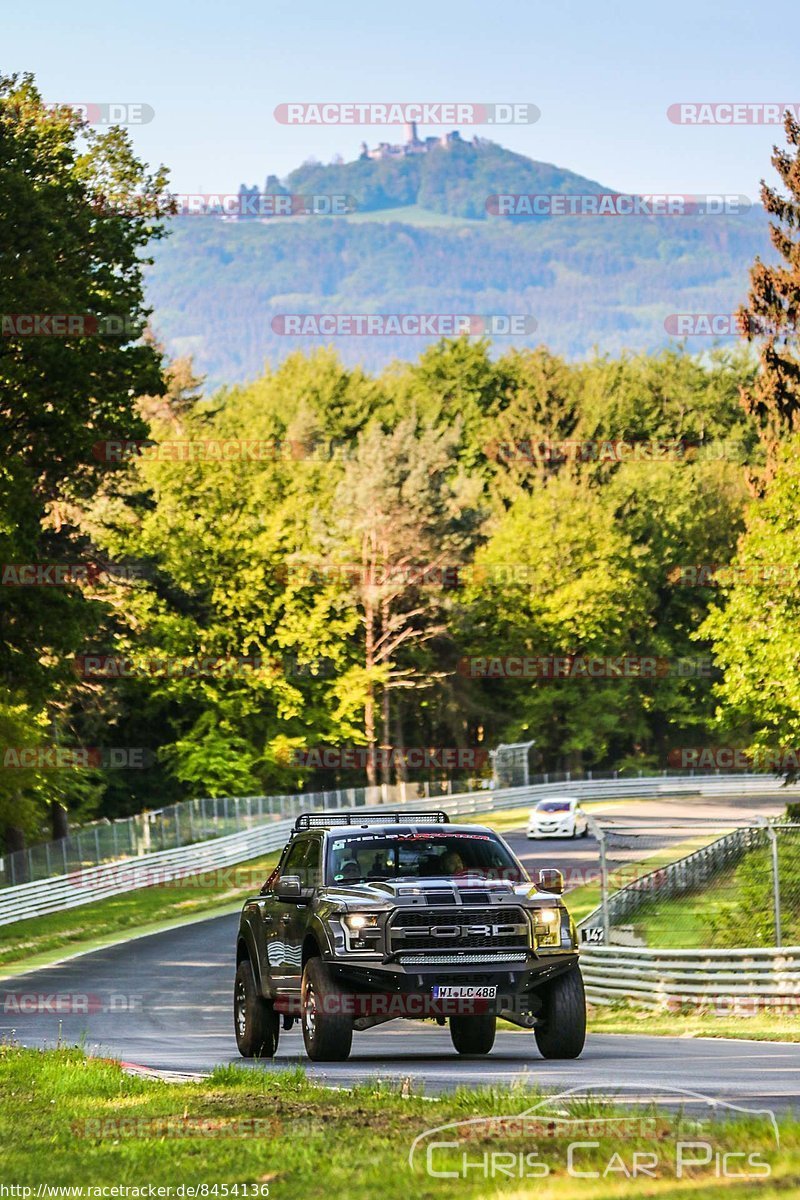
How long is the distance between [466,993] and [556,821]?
46713 mm

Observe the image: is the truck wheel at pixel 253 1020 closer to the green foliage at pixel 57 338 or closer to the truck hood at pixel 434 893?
the truck hood at pixel 434 893

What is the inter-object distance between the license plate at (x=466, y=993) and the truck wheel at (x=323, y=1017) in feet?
2.56

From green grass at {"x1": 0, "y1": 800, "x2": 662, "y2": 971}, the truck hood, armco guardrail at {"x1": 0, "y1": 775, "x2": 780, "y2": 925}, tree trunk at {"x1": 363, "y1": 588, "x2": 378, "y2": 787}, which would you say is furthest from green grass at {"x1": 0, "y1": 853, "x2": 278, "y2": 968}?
the truck hood

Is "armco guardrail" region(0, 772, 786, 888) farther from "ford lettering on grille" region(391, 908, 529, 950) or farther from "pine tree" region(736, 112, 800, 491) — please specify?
"ford lettering on grille" region(391, 908, 529, 950)

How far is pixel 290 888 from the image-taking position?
583 inches

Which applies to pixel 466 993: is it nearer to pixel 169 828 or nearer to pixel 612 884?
pixel 612 884

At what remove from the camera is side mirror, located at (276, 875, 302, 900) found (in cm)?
1480

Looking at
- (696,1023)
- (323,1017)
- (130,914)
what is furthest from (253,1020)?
(130,914)

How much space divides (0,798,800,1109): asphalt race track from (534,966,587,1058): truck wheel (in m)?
0.17

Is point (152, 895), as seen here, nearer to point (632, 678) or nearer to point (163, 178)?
point (163, 178)

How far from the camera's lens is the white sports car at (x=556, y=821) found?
6003 cm

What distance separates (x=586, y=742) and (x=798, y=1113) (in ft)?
270

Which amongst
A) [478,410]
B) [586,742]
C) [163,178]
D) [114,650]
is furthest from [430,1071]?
[478,410]

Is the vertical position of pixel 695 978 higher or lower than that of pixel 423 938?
lower
